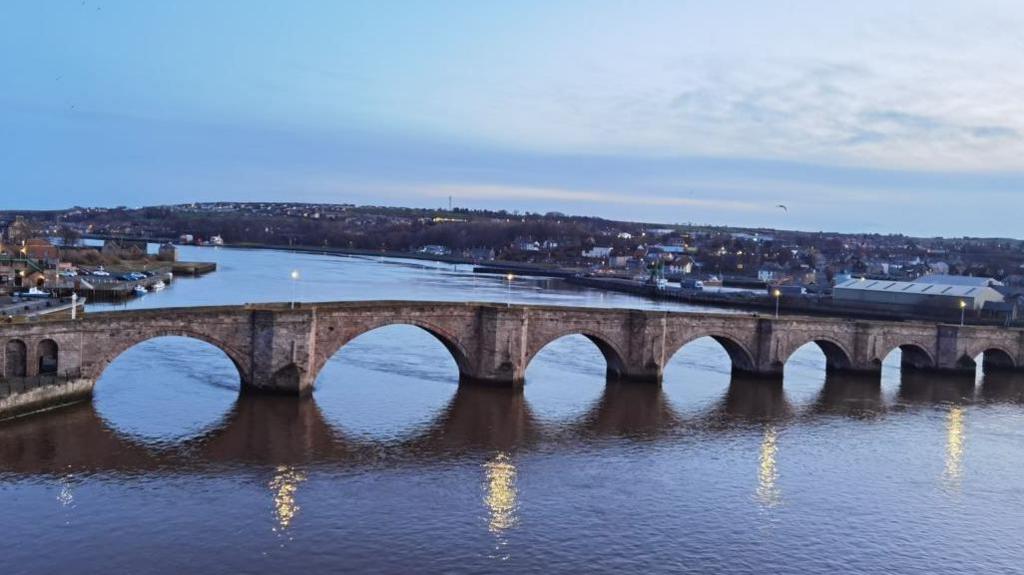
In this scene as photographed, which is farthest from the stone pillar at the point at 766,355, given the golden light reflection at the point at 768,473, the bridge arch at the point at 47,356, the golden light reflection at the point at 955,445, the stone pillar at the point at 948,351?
the bridge arch at the point at 47,356

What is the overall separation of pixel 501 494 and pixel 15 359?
616 inches

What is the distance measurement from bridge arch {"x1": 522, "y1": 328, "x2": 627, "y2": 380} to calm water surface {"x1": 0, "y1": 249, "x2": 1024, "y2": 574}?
4.62 feet

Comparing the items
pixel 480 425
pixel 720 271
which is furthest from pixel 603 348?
pixel 720 271

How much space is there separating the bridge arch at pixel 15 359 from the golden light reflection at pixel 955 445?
2813cm

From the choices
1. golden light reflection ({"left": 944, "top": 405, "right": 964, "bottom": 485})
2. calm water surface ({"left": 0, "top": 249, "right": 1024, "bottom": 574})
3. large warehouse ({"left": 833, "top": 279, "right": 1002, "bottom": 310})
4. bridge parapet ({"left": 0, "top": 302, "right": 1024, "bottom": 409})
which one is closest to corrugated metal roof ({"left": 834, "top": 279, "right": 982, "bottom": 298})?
large warehouse ({"left": 833, "top": 279, "right": 1002, "bottom": 310})

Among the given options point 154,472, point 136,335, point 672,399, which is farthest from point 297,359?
point 672,399

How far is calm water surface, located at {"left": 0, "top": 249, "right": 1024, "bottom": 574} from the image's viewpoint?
1916cm

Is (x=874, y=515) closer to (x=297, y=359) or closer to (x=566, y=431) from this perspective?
(x=566, y=431)

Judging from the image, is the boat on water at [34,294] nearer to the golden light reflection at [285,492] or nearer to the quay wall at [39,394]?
the quay wall at [39,394]

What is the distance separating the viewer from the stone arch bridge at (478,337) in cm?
2825

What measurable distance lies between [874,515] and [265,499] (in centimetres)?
1547

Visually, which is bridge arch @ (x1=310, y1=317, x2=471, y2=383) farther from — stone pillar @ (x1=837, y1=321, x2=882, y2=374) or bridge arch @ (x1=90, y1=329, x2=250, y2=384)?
stone pillar @ (x1=837, y1=321, x2=882, y2=374)

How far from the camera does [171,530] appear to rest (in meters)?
19.3

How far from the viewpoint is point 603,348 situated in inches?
1549
